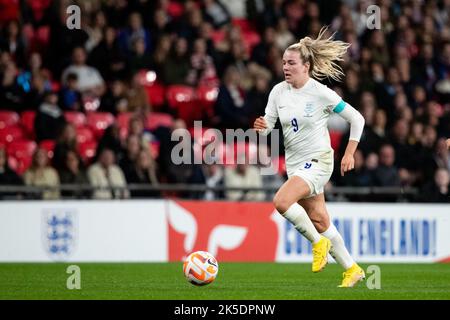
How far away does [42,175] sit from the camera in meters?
16.5

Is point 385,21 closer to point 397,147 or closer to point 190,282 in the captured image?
point 397,147

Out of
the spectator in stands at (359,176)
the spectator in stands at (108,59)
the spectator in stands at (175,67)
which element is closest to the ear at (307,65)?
the spectator in stands at (359,176)

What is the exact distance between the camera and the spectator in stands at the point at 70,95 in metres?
18.2

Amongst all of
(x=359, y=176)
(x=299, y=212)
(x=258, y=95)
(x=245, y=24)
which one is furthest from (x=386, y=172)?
(x=299, y=212)

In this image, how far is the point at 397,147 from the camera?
18859 millimetres

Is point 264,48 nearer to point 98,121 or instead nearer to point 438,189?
point 98,121

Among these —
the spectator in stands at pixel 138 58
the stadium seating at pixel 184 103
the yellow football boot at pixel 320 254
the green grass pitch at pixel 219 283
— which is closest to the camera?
the green grass pitch at pixel 219 283

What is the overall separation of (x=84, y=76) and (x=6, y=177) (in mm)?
2999

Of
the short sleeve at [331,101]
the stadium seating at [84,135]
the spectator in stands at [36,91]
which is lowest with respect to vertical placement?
the stadium seating at [84,135]

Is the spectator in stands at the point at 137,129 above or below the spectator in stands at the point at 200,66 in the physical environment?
below

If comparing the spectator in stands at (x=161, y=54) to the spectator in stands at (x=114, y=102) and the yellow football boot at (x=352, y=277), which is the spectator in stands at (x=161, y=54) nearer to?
the spectator in stands at (x=114, y=102)

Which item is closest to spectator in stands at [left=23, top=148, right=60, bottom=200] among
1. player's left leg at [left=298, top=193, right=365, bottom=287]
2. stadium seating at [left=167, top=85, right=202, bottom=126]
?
stadium seating at [left=167, top=85, right=202, bottom=126]

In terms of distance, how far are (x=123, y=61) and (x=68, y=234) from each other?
422 centimetres

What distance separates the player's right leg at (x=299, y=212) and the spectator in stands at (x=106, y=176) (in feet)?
20.9
